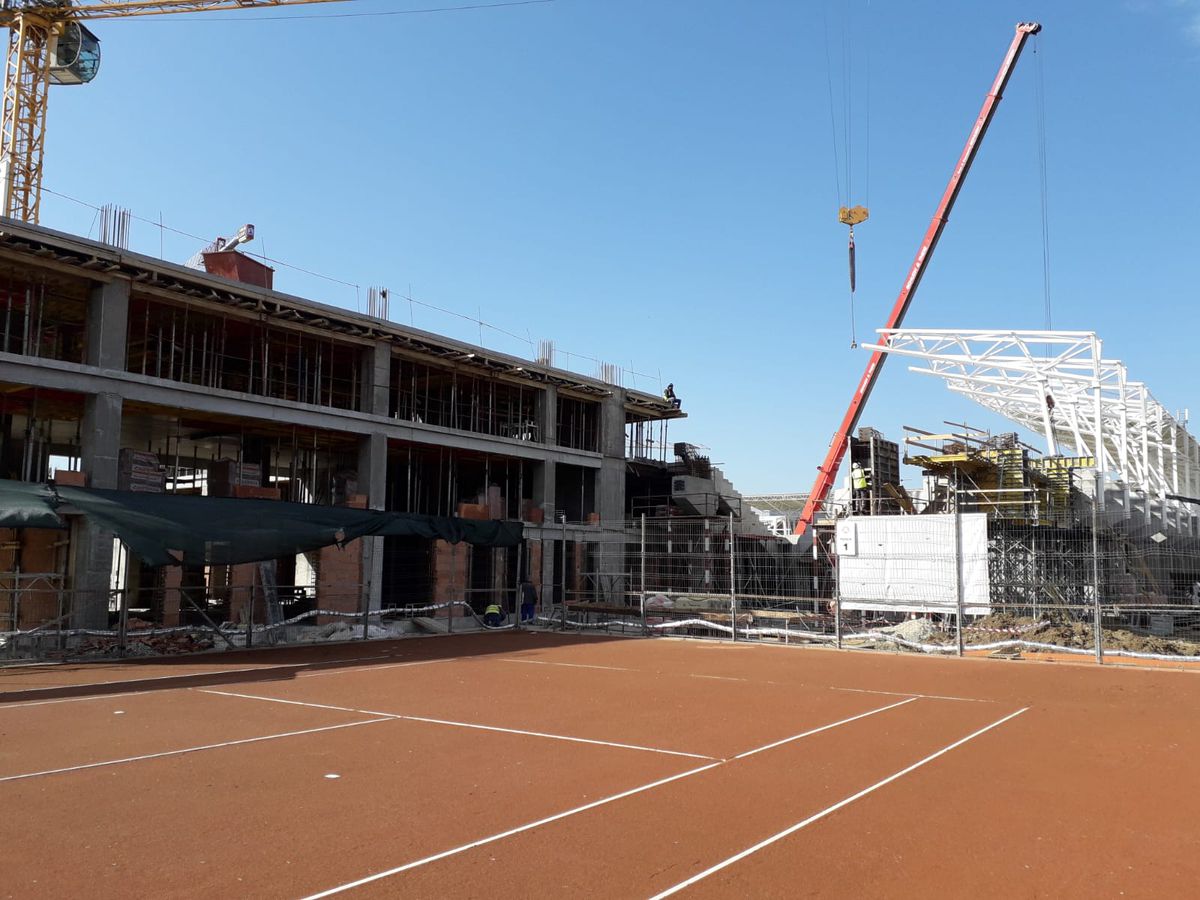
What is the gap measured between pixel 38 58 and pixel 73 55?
5.83 feet

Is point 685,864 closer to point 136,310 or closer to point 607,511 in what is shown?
point 136,310

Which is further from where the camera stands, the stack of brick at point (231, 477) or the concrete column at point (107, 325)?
the stack of brick at point (231, 477)

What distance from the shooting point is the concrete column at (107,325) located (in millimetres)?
24406

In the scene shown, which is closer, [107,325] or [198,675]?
[198,675]

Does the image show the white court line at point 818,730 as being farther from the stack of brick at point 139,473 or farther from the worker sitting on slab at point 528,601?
the stack of brick at point 139,473

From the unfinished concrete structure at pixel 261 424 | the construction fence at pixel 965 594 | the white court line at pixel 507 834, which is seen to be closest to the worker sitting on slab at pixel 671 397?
the unfinished concrete structure at pixel 261 424

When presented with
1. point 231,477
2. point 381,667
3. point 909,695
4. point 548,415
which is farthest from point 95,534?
point 909,695

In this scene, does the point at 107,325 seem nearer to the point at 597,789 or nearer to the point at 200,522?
the point at 200,522

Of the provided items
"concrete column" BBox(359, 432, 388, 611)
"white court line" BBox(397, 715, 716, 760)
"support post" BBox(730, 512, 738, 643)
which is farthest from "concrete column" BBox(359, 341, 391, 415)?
"white court line" BBox(397, 715, 716, 760)

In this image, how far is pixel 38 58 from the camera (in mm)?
51594

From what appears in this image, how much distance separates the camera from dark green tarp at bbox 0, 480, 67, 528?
57.3ft

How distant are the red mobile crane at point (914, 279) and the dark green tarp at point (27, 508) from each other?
95.2 ft

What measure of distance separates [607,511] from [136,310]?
814 inches

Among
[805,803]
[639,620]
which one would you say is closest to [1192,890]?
[805,803]
